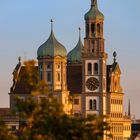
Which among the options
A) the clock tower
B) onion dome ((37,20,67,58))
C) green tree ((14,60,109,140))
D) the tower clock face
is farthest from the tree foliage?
onion dome ((37,20,67,58))

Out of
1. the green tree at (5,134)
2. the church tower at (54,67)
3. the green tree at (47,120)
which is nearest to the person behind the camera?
the green tree at (47,120)

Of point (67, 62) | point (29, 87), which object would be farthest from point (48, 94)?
point (67, 62)

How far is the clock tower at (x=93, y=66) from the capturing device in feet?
474

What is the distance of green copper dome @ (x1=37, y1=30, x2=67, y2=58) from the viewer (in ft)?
486

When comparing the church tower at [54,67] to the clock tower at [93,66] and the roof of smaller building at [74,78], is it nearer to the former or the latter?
the roof of smaller building at [74,78]

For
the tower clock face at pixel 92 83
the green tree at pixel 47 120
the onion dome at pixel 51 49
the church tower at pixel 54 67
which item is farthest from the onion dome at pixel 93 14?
the green tree at pixel 47 120

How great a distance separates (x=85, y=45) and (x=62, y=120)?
329ft

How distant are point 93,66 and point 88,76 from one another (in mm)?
1429

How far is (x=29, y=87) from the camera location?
150 feet

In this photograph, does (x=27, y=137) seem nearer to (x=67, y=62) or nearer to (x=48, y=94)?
(x=48, y=94)

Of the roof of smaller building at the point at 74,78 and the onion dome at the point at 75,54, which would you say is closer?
the roof of smaller building at the point at 74,78

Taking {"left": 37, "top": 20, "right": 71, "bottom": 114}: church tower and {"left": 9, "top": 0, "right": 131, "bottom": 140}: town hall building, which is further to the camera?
{"left": 37, "top": 20, "right": 71, "bottom": 114}: church tower

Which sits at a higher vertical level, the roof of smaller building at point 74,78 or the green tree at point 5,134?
the roof of smaller building at point 74,78

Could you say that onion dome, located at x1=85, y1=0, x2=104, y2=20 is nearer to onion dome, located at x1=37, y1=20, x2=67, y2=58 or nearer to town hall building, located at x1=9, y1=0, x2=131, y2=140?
town hall building, located at x1=9, y1=0, x2=131, y2=140
